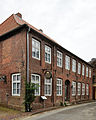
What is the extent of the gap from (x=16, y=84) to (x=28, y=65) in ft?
6.47

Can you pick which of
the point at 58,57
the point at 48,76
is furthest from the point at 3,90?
the point at 58,57

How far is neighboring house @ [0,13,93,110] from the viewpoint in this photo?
40.5 feet

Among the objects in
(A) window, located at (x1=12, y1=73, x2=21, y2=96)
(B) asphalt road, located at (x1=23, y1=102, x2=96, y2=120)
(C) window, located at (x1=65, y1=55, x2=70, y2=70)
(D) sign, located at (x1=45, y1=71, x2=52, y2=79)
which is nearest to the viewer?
(B) asphalt road, located at (x1=23, y1=102, x2=96, y2=120)

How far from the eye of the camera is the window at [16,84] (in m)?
12.6

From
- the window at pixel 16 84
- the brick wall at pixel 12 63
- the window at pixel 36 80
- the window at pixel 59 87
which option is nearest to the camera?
the brick wall at pixel 12 63

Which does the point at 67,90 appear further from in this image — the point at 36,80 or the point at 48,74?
the point at 36,80

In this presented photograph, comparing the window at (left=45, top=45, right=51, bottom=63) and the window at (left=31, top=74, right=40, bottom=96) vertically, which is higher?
the window at (left=45, top=45, right=51, bottom=63)

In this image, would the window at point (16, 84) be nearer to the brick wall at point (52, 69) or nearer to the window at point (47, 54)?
the brick wall at point (52, 69)

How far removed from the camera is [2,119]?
340 inches

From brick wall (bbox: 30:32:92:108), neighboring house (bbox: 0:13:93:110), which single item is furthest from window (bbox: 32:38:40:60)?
brick wall (bbox: 30:32:92:108)

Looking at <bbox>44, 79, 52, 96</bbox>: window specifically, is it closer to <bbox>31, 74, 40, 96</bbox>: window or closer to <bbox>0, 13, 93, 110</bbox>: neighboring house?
<bbox>0, 13, 93, 110</bbox>: neighboring house

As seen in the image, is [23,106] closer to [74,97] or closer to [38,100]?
[38,100]

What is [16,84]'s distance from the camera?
12.8 metres

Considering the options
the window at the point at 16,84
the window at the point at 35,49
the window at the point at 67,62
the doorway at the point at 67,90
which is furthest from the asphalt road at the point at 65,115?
the window at the point at 67,62
